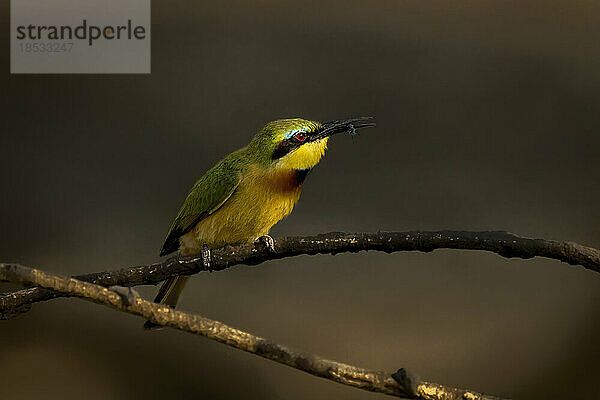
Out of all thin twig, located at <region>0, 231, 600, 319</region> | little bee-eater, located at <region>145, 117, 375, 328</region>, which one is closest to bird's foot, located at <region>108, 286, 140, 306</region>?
thin twig, located at <region>0, 231, 600, 319</region>

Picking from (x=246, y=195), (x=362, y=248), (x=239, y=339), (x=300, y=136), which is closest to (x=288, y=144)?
(x=300, y=136)

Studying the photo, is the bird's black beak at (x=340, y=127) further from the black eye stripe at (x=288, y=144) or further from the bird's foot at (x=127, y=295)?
the bird's foot at (x=127, y=295)

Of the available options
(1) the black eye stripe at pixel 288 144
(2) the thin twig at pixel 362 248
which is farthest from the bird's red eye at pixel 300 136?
(2) the thin twig at pixel 362 248

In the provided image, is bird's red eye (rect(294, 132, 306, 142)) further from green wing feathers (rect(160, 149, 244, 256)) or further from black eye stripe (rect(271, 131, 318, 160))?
green wing feathers (rect(160, 149, 244, 256))

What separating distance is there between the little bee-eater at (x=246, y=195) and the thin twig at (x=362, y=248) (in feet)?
0.69

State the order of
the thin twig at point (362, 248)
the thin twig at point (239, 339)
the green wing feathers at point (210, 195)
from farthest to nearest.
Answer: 1. the green wing feathers at point (210, 195)
2. the thin twig at point (362, 248)
3. the thin twig at point (239, 339)

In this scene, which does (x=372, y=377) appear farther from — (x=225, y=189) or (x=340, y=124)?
(x=225, y=189)

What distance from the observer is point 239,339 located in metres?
0.87

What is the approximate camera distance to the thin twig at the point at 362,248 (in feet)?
3.28

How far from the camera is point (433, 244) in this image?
1049 mm

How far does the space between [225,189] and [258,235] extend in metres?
0.12

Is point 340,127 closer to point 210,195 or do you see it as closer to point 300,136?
point 300,136

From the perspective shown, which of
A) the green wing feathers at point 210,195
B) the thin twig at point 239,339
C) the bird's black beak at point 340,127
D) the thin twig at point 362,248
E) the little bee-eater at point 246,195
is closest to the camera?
the thin twig at point 239,339

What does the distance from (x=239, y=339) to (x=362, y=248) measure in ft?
0.97
